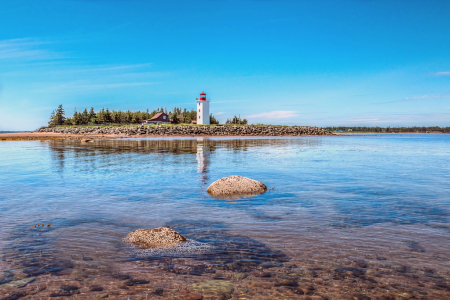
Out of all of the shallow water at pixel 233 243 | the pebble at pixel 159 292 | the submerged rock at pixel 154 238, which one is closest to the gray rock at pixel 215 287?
the shallow water at pixel 233 243

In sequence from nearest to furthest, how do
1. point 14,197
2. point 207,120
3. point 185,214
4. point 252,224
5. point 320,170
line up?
1. point 252,224
2. point 185,214
3. point 14,197
4. point 320,170
5. point 207,120

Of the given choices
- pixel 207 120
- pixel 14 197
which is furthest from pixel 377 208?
pixel 207 120

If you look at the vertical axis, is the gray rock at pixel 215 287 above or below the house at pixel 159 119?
below

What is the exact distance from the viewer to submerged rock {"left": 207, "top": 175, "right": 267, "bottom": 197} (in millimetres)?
12889

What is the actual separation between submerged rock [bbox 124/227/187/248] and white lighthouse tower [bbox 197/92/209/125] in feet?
326

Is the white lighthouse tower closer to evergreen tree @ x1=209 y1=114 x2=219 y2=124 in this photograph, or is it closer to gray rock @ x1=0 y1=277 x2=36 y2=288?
evergreen tree @ x1=209 y1=114 x2=219 y2=124

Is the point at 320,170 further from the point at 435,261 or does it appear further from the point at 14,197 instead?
the point at 14,197

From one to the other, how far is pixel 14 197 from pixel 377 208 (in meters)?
14.6

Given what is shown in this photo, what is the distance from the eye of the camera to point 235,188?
1314cm

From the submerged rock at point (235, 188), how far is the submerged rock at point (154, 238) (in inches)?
217

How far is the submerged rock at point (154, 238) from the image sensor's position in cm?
705

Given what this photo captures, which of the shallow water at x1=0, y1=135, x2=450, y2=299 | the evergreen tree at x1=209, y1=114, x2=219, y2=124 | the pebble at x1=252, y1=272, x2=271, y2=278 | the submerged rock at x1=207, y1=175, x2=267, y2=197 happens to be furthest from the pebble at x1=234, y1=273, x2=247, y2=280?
the evergreen tree at x1=209, y1=114, x2=219, y2=124

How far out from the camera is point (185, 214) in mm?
9867

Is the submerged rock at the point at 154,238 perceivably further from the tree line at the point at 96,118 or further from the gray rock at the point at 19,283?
the tree line at the point at 96,118
